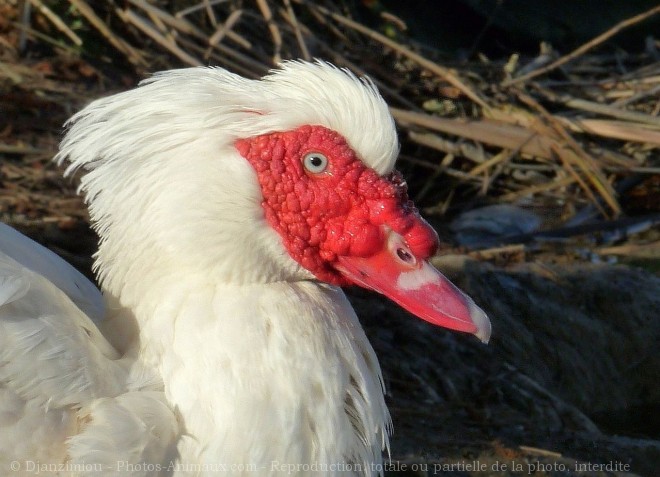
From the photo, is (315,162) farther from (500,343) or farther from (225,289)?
(500,343)

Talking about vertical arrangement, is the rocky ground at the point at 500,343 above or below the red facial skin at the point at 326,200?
below

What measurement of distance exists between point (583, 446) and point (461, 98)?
2.91 meters

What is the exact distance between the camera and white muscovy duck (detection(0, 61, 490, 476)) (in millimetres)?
2584

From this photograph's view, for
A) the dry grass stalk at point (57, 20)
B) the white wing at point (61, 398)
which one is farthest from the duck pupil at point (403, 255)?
the dry grass stalk at point (57, 20)

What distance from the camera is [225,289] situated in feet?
8.80

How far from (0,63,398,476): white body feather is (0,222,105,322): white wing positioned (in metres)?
0.25

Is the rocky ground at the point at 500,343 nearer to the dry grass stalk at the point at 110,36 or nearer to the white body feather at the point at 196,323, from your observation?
the dry grass stalk at the point at 110,36

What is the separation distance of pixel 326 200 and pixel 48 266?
96 cm

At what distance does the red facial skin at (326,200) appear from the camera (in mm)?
2684

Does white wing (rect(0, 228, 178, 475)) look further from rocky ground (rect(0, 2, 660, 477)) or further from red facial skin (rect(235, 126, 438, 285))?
rocky ground (rect(0, 2, 660, 477))

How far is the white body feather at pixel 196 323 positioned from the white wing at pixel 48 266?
0.25 m

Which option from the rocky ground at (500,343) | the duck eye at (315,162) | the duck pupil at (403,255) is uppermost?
the duck eye at (315,162)

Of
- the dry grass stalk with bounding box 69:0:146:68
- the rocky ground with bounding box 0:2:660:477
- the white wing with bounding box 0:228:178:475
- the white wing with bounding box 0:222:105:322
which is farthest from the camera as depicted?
the dry grass stalk with bounding box 69:0:146:68

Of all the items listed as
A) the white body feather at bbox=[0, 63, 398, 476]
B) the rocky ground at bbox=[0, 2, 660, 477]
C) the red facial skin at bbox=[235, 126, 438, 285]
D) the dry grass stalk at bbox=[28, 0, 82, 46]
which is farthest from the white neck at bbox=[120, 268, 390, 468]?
the dry grass stalk at bbox=[28, 0, 82, 46]
